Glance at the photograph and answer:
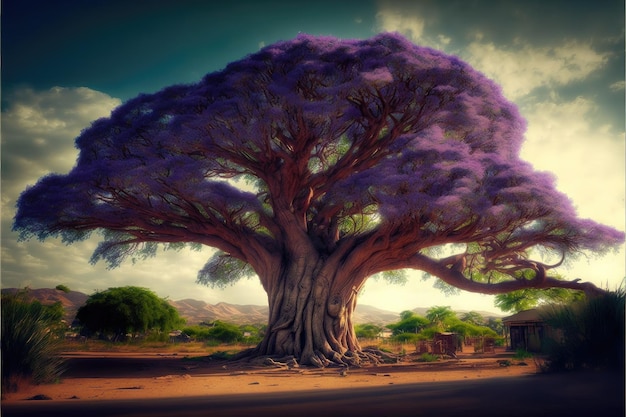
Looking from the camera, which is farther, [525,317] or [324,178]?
[525,317]

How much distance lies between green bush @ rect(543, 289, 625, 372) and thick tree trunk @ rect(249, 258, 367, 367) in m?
6.81

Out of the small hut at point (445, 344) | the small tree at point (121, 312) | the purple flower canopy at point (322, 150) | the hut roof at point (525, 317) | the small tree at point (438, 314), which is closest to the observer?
the purple flower canopy at point (322, 150)

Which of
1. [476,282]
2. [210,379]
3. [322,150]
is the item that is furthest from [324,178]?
[210,379]

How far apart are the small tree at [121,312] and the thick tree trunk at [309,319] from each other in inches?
857

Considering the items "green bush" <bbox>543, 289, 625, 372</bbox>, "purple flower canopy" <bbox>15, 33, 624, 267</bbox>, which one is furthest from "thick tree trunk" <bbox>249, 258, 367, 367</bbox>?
"green bush" <bbox>543, 289, 625, 372</bbox>

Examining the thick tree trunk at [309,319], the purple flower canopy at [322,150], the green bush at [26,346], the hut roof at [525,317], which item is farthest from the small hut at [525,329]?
the green bush at [26,346]

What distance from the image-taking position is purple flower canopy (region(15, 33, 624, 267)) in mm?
13898

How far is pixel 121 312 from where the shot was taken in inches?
1362

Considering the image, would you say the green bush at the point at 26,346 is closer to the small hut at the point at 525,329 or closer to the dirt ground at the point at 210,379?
the dirt ground at the point at 210,379

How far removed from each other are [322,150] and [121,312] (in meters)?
24.5

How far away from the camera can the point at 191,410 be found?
7211 millimetres

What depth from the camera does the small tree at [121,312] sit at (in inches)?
1353

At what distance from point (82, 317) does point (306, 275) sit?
24.6 metres

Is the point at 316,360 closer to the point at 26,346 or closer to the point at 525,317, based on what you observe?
the point at 26,346
